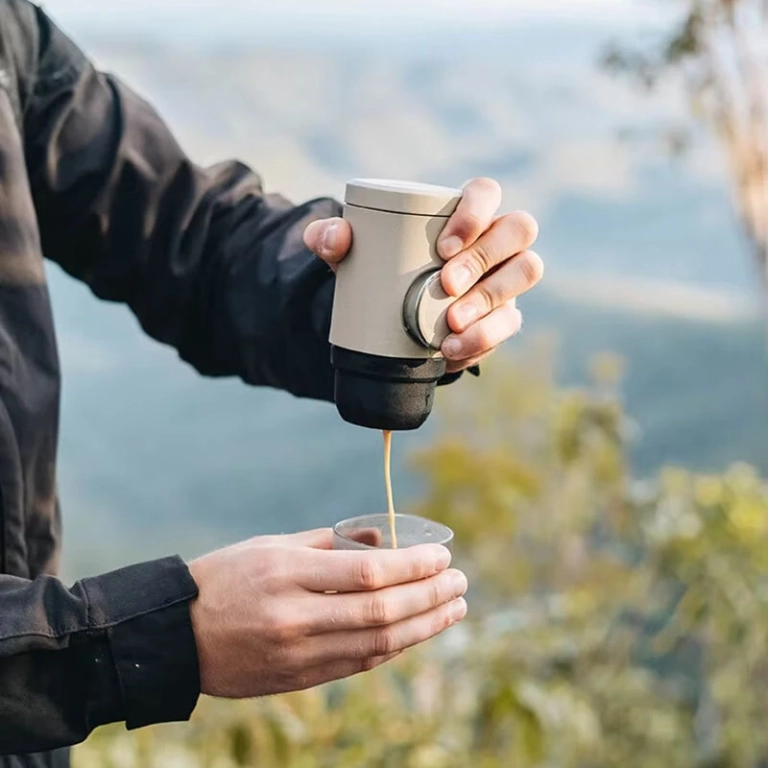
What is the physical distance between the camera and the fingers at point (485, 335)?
94cm

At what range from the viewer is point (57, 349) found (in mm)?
1162

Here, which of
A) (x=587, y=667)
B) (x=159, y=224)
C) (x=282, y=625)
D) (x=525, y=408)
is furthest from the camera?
(x=525, y=408)

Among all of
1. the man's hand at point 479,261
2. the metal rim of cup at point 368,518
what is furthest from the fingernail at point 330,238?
the metal rim of cup at point 368,518

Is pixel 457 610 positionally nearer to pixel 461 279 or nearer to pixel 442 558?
pixel 442 558

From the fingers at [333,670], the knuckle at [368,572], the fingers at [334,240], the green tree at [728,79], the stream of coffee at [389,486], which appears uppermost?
the green tree at [728,79]

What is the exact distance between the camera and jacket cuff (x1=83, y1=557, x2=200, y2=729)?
2.85 feet

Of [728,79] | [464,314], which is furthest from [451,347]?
[728,79]

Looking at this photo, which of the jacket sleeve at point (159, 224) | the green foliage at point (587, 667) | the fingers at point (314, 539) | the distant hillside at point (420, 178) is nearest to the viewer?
the fingers at point (314, 539)

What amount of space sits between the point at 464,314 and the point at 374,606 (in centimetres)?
23

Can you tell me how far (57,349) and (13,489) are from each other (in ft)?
0.51

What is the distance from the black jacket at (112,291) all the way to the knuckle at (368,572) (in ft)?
0.41

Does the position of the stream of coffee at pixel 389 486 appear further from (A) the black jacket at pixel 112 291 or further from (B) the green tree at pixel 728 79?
(B) the green tree at pixel 728 79

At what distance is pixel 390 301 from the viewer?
2.96 feet

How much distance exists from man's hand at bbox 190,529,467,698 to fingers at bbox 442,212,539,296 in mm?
199
